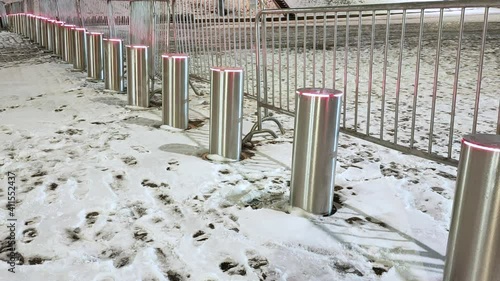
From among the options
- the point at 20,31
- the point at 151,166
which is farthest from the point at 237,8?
the point at 20,31

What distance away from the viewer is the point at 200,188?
383 centimetres

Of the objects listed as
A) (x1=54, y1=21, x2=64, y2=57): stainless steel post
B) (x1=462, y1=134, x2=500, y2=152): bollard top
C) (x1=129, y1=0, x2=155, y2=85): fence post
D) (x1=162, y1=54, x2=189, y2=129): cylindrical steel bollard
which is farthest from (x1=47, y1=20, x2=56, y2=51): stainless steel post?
(x1=462, y1=134, x2=500, y2=152): bollard top

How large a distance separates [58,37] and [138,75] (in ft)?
25.3

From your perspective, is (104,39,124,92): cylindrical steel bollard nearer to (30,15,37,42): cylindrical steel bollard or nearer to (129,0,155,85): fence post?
(129,0,155,85): fence post

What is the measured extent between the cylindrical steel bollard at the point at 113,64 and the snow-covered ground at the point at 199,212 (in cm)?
251

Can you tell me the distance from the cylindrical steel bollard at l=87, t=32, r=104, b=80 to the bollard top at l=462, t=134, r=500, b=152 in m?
7.97

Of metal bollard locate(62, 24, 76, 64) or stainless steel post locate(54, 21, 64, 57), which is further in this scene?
stainless steel post locate(54, 21, 64, 57)

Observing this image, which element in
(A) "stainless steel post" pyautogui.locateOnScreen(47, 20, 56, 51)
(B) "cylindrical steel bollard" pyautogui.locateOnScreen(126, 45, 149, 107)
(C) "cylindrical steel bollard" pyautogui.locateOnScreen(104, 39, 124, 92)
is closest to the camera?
(B) "cylindrical steel bollard" pyautogui.locateOnScreen(126, 45, 149, 107)

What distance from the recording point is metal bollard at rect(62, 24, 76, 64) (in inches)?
442

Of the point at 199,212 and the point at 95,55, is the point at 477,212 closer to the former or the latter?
the point at 199,212

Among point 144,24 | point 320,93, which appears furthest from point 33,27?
point 320,93

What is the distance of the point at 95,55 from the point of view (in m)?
9.33

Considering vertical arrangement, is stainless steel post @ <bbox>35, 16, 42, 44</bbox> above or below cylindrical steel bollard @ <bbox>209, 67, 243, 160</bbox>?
above

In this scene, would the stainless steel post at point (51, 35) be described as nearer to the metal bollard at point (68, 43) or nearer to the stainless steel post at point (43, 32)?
the stainless steel post at point (43, 32)
